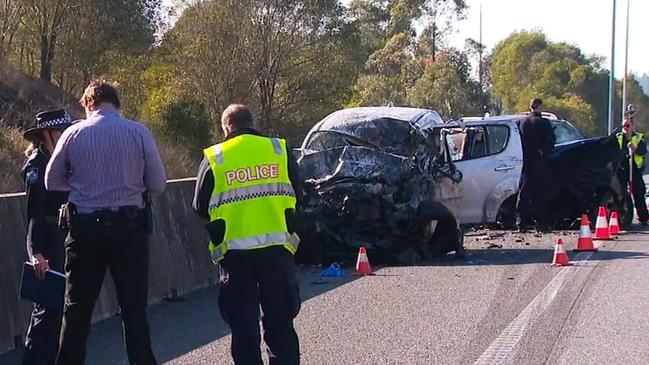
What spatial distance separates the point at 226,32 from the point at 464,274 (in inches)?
807

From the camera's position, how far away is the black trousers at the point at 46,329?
6207 millimetres

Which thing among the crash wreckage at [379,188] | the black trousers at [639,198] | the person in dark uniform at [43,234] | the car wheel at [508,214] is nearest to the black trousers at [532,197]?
the car wheel at [508,214]

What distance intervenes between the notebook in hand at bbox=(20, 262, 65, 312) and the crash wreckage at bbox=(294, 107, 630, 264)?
6.27m

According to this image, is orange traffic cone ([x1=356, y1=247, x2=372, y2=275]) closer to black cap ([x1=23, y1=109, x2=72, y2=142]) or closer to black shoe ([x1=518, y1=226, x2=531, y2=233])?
black shoe ([x1=518, y1=226, x2=531, y2=233])

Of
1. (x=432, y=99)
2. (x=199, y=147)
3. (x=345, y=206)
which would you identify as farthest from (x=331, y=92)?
(x=345, y=206)

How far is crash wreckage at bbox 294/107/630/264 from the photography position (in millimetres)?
12320

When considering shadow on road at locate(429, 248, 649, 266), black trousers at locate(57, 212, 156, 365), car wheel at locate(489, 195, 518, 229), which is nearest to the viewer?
black trousers at locate(57, 212, 156, 365)

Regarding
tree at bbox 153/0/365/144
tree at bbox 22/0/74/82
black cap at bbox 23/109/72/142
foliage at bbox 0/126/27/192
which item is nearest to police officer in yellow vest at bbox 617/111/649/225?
foliage at bbox 0/126/27/192

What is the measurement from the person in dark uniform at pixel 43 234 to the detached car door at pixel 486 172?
9.38 metres

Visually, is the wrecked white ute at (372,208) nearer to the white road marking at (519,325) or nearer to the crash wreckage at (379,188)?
the crash wreckage at (379,188)

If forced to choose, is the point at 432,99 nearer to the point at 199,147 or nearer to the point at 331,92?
the point at 331,92

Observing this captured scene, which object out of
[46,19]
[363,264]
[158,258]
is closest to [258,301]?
[158,258]

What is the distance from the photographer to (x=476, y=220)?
15.2m

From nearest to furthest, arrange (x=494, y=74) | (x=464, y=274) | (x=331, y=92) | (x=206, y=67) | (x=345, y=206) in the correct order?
(x=464, y=274) < (x=345, y=206) < (x=206, y=67) < (x=331, y=92) < (x=494, y=74)
